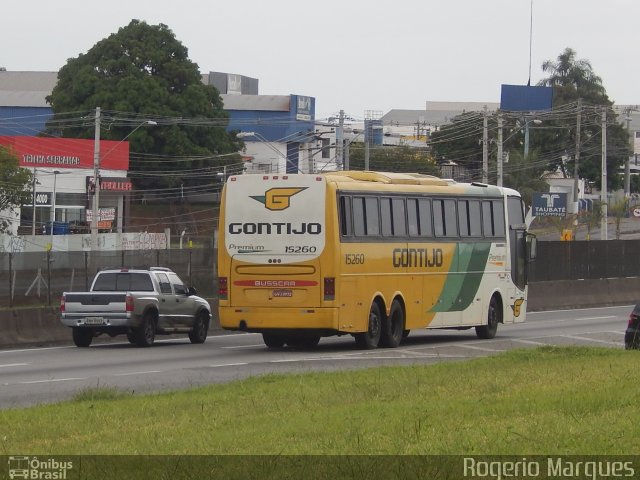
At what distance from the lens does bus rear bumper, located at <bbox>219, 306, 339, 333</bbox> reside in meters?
25.1

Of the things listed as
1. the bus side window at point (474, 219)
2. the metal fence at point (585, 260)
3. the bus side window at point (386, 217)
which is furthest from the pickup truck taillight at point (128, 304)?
the metal fence at point (585, 260)

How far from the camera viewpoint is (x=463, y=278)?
29.7 m

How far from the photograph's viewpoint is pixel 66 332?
31094 millimetres

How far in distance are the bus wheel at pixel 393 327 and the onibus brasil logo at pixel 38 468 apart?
58.3 ft

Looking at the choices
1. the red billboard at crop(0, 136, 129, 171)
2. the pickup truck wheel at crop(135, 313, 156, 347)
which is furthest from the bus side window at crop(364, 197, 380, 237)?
the red billboard at crop(0, 136, 129, 171)

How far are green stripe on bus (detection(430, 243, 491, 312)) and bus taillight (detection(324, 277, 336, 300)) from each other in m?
4.18

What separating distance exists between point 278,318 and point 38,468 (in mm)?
16778

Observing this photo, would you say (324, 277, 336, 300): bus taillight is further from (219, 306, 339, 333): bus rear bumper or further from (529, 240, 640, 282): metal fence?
(529, 240, 640, 282): metal fence

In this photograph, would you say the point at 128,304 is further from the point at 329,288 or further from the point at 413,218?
the point at 413,218

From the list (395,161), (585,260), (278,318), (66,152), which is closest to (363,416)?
(278,318)

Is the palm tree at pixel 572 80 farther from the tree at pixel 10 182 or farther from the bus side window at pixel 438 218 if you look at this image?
the bus side window at pixel 438 218

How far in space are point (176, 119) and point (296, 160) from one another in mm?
27883

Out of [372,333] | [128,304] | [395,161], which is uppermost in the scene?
[395,161]

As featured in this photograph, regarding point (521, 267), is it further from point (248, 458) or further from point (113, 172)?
point (113, 172)
